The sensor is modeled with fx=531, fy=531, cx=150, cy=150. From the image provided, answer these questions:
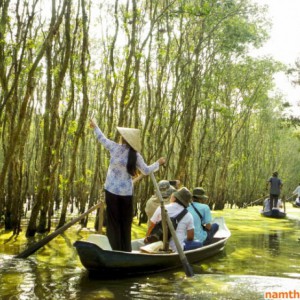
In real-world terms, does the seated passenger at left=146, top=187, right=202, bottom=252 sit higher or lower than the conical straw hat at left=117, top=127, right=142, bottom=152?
lower

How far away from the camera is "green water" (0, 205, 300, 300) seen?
6270mm

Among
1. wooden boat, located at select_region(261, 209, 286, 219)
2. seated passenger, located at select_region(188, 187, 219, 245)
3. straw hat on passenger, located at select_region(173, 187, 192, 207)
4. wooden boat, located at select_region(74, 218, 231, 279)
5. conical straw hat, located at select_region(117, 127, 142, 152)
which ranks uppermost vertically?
conical straw hat, located at select_region(117, 127, 142, 152)

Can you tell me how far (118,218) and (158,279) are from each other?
998mm

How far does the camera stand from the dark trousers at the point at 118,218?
23.9ft

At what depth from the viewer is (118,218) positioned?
7316mm

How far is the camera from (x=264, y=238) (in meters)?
13.7

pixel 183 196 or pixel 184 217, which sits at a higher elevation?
pixel 183 196

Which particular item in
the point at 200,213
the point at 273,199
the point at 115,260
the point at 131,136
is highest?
the point at 131,136

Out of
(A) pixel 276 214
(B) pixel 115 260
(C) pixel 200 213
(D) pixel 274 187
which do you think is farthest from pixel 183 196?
(A) pixel 276 214

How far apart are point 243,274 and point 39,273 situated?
3015mm

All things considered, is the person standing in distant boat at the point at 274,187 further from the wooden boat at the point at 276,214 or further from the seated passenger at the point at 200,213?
the seated passenger at the point at 200,213

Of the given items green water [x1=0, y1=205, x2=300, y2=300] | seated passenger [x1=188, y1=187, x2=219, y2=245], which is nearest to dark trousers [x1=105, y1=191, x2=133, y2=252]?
green water [x1=0, y1=205, x2=300, y2=300]

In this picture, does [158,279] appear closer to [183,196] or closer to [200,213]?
[183,196]

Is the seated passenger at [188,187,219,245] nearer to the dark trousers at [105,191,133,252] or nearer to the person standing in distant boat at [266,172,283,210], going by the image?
the dark trousers at [105,191,133,252]
